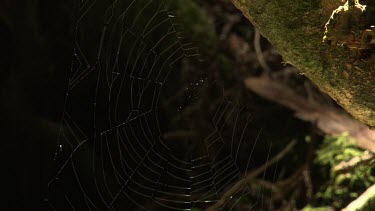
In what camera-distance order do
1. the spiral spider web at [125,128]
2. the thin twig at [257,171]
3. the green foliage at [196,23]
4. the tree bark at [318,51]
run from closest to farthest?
the tree bark at [318,51]
the spiral spider web at [125,128]
the thin twig at [257,171]
the green foliage at [196,23]

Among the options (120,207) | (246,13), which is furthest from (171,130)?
(246,13)

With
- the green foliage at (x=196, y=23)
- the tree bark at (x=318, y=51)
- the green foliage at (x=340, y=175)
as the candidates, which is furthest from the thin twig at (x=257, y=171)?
the tree bark at (x=318, y=51)

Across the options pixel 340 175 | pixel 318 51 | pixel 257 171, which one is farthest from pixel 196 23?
pixel 318 51

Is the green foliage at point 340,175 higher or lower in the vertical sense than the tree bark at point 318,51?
lower

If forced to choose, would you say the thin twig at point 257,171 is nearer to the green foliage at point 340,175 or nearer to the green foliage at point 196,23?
the green foliage at point 340,175

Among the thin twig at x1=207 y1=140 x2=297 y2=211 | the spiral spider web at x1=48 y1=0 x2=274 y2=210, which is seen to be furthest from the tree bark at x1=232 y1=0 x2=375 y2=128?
the thin twig at x1=207 y1=140 x2=297 y2=211

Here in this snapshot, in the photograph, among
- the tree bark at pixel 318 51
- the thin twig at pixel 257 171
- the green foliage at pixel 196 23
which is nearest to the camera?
the tree bark at pixel 318 51

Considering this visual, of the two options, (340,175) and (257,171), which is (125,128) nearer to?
(257,171)
